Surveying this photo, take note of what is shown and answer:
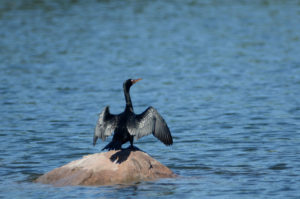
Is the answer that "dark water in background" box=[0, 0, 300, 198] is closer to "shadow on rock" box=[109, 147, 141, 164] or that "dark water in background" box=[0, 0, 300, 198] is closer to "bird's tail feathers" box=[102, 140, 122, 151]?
"shadow on rock" box=[109, 147, 141, 164]

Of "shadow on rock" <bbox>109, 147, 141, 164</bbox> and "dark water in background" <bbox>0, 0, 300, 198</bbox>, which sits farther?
"dark water in background" <bbox>0, 0, 300, 198</bbox>

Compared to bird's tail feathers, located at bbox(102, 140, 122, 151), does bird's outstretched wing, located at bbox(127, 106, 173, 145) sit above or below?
above

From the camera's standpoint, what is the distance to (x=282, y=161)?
41.1 feet

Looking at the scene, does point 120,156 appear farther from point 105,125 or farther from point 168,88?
point 168,88

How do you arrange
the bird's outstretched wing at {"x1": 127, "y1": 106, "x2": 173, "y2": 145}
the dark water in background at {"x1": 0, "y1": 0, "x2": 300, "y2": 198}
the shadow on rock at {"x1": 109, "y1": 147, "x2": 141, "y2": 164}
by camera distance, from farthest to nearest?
the dark water in background at {"x1": 0, "y1": 0, "x2": 300, "y2": 198} → the shadow on rock at {"x1": 109, "y1": 147, "x2": 141, "y2": 164} → the bird's outstretched wing at {"x1": 127, "y1": 106, "x2": 173, "y2": 145}

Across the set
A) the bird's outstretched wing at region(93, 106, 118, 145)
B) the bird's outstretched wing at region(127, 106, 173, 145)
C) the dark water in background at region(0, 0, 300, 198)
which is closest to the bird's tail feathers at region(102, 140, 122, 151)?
the bird's outstretched wing at region(93, 106, 118, 145)

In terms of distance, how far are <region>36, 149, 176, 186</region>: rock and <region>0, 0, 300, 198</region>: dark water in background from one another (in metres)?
0.24

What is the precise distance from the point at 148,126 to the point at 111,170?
3.32 ft

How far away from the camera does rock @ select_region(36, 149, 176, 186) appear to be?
10.8m

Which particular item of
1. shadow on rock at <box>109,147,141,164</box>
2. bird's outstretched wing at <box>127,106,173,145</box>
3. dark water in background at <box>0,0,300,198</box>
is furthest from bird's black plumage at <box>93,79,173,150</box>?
dark water in background at <box>0,0,300,198</box>

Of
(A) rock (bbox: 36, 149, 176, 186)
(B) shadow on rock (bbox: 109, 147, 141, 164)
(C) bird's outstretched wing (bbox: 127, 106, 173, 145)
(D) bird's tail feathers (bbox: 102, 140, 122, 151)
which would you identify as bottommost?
(A) rock (bbox: 36, 149, 176, 186)

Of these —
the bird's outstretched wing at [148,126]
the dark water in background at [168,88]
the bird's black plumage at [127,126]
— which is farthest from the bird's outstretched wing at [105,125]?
the dark water in background at [168,88]

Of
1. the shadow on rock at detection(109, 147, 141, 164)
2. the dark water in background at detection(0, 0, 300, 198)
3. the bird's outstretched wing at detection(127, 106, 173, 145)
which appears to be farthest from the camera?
the dark water in background at detection(0, 0, 300, 198)

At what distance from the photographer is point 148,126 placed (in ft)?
35.6
